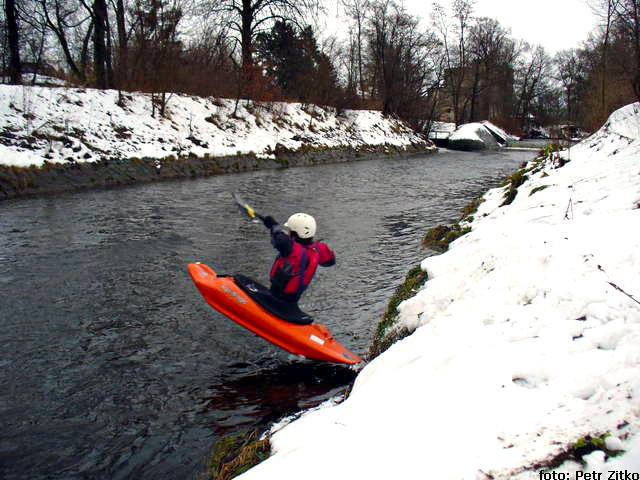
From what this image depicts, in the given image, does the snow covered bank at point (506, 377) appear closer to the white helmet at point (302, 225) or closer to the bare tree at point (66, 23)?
the white helmet at point (302, 225)

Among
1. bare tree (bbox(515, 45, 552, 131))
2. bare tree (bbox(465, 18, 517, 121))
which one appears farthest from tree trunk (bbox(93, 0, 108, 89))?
bare tree (bbox(515, 45, 552, 131))

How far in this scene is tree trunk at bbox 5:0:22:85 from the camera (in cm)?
1517

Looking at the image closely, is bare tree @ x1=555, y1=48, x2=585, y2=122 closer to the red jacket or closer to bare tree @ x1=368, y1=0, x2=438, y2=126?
bare tree @ x1=368, y1=0, x2=438, y2=126

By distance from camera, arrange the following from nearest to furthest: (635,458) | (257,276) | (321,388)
Result: (635,458), (321,388), (257,276)

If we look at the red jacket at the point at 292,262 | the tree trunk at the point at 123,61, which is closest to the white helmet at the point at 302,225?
the red jacket at the point at 292,262

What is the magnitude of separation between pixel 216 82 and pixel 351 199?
39.7 ft

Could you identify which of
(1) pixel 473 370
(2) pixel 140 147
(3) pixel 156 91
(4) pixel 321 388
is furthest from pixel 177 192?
(1) pixel 473 370

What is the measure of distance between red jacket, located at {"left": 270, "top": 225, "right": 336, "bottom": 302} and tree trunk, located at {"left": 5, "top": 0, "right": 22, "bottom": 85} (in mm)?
14624

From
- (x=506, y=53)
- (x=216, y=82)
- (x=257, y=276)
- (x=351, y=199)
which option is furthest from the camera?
(x=506, y=53)

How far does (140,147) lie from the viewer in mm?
15844

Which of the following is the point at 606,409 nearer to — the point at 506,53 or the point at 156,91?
the point at 156,91

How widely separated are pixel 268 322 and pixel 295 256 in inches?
27.8

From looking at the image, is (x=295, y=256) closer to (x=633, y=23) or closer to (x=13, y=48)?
(x=633, y=23)

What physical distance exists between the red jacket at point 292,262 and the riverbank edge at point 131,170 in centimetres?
959
